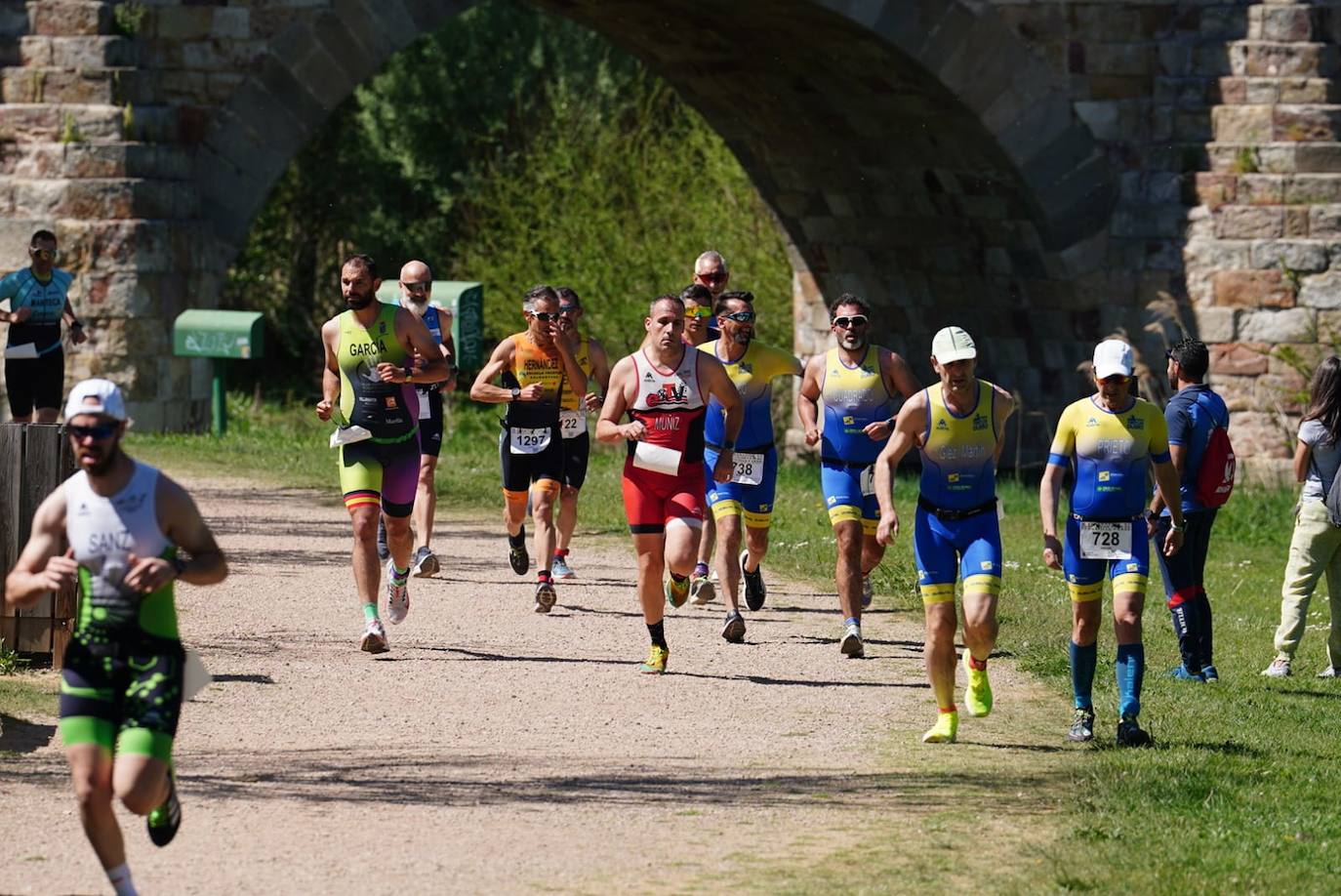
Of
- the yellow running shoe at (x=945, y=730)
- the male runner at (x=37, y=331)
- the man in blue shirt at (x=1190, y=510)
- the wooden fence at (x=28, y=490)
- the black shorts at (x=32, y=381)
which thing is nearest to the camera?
the yellow running shoe at (x=945, y=730)

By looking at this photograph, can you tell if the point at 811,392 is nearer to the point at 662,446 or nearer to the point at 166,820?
the point at 662,446

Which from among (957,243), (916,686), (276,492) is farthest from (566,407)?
(957,243)

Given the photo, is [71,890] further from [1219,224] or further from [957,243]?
[957,243]

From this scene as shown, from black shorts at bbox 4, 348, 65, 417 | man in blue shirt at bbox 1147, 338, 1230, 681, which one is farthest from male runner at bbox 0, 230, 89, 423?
man in blue shirt at bbox 1147, 338, 1230, 681

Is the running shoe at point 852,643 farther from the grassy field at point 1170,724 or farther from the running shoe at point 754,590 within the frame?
the running shoe at point 754,590

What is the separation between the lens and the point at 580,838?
790 cm

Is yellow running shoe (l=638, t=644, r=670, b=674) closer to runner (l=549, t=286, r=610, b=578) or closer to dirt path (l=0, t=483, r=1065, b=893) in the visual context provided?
dirt path (l=0, t=483, r=1065, b=893)

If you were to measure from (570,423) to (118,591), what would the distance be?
6.90 m

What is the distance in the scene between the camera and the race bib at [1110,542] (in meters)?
9.62

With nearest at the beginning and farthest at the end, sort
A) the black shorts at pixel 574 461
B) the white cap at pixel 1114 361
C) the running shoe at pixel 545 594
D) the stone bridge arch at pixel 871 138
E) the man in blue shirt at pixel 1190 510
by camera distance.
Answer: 1. the white cap at pixel 1114 361
2. the man in blue shirt at pixel 1190 510
3. the running shoe at pixel 545 594
4. the black shorts at pixel 574 461
5. the stone bridge arch at pixel 871 138

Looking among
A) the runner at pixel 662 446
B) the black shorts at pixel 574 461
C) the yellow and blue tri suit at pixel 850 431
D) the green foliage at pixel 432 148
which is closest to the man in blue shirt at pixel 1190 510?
the yellow and blue tri suit at pixel 850 431

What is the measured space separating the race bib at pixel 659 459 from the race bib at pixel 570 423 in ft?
8.58

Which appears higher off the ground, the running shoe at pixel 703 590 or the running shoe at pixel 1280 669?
the running shoe at pixel 703 590

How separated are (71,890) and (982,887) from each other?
263 cm
